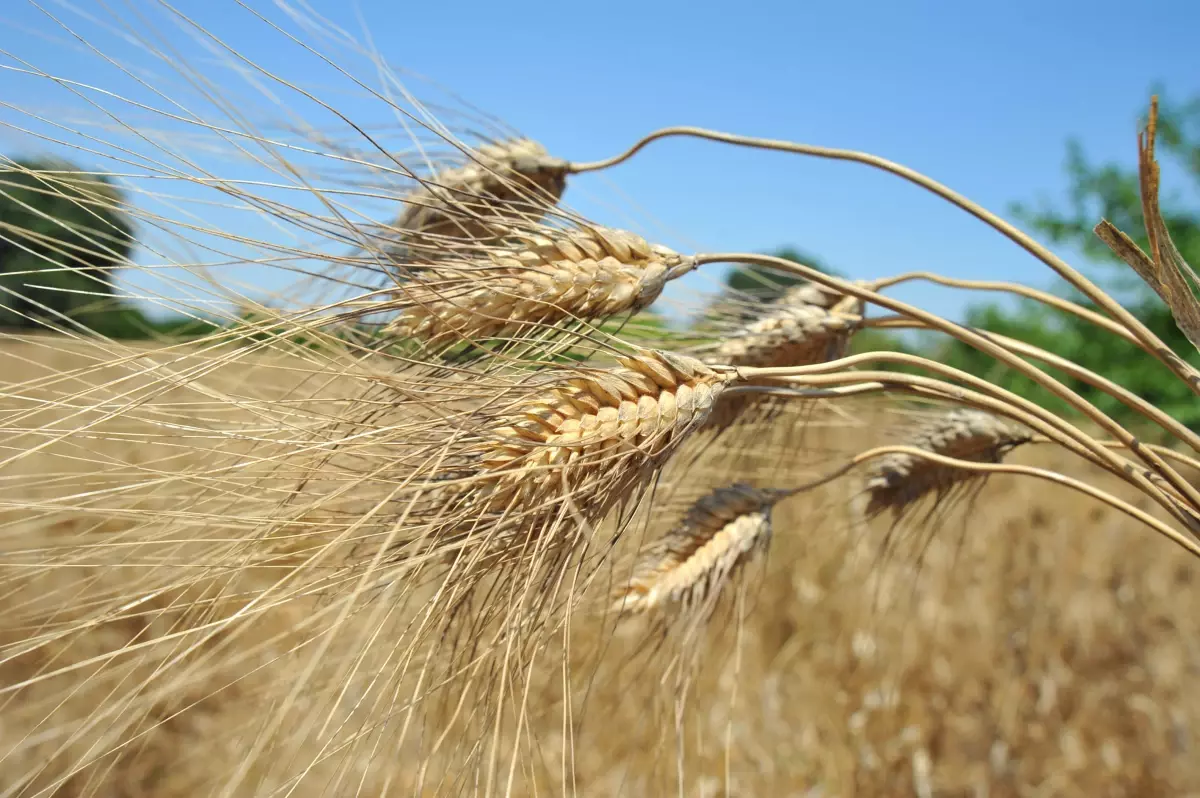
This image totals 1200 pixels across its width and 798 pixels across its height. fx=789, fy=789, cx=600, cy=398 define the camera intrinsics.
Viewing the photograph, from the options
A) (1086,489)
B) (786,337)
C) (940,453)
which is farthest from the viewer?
(940,453)

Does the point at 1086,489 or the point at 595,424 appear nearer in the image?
the point at 595,424

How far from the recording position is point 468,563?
1.98ft

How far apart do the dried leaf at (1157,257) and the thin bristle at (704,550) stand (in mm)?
479

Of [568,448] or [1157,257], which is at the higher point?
[1157,257]

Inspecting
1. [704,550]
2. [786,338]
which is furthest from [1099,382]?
[704,550]

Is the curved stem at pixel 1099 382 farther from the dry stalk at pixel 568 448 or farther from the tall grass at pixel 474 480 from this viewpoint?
the dry stalk at pixel 568 448

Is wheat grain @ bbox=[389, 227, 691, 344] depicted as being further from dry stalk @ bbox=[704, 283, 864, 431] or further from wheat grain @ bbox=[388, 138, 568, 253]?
dry stalk @ bbox=[704, 283, 864, 431]

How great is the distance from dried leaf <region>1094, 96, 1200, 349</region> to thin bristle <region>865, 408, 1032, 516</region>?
1.25 feet

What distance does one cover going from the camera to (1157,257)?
61cm

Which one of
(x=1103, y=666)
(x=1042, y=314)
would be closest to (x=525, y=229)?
(x=1103, y=666)

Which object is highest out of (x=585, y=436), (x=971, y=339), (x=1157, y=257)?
(x=1157, y=257)

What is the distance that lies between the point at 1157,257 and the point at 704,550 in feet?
1.84

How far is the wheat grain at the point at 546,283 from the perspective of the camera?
70 centimetres

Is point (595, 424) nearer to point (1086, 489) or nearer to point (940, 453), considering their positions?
point (1086, 489)
